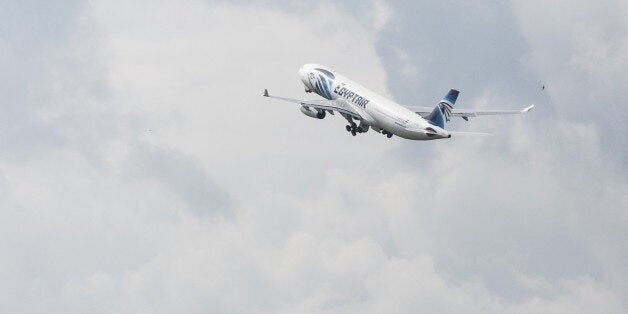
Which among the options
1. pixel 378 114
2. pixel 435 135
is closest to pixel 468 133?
pixel 435 135

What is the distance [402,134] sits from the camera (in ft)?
638

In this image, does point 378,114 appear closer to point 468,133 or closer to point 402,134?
point 402,134

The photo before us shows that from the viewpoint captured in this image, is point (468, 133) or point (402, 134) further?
point (402, 134)

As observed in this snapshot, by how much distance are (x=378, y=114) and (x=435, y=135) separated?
41.7 feet

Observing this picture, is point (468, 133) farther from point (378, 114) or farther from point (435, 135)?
Answer: point (378, 114)

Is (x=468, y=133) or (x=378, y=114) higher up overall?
(x=378, y=114)

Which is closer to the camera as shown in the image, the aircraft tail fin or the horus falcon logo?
the aircraft tail fin

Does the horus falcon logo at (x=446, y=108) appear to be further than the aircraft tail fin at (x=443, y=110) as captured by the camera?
Yes

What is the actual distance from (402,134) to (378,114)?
6326 millimetres

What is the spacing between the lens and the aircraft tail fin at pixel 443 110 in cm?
19188

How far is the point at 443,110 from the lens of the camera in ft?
638

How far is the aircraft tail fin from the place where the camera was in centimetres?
19188

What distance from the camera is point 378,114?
19900 cm

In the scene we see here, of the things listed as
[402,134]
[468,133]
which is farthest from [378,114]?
[468,133]
